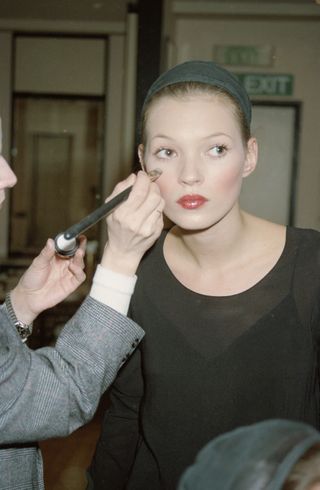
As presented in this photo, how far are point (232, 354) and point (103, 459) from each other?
248mm

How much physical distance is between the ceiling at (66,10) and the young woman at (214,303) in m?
1.89

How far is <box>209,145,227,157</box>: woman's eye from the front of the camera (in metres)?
0.63

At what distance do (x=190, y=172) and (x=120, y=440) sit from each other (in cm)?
37

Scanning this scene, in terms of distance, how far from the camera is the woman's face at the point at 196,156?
623 millimetres

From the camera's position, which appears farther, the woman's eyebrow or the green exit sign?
the green exit sign

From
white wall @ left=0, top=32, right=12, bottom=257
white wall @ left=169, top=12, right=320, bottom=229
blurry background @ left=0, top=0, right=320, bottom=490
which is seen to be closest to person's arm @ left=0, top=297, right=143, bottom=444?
blurry background @ left=0, top=0, right=320, bottom=490

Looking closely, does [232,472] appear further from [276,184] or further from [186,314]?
[276,184]

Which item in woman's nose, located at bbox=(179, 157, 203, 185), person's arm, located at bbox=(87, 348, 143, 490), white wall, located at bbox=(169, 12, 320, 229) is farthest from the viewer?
white wall, located at bbox=(169, 12, 320, 229)

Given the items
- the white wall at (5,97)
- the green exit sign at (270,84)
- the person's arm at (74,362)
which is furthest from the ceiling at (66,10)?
the person's arm at (74,362)

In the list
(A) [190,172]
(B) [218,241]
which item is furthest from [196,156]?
(B) [218,241]

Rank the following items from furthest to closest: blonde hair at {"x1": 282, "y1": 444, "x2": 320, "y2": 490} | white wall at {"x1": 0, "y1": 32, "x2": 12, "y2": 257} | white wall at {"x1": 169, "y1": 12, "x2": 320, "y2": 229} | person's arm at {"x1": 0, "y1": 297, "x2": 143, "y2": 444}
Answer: white wall at {"x1": 0, "y1": 32, "x2": 12, "y2": 257} → white wall at {"x1": 169, "y1": 12, "x2": 320, "y2": 229} → person's arm at {"x1": 0, "y1": 297, "x2": 143, "y2": 444} → blonde hair at {"x1": 282, "y1": 444, "x2": 320, "y2": 490}

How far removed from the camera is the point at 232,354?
63 centimetres

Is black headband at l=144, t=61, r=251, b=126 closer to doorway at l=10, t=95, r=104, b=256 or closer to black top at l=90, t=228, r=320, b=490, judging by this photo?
black top at l=90, t=228, r=320, b=490

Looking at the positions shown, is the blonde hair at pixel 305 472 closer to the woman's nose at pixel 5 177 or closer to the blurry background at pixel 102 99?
the woman's nose at pixel 5 177
